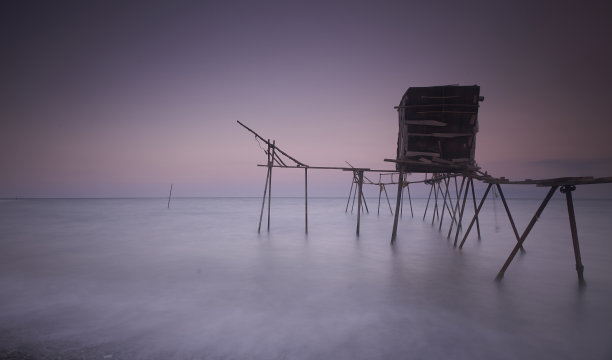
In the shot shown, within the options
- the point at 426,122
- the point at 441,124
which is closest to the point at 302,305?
the point at 426,122

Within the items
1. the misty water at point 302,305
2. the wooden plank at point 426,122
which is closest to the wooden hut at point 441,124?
the wooden plank at point 426,122

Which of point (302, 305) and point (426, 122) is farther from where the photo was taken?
point (426, 122)

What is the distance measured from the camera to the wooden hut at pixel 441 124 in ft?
31.5

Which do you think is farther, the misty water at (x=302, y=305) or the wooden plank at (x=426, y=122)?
the wooden plank at (x=426, y=122)

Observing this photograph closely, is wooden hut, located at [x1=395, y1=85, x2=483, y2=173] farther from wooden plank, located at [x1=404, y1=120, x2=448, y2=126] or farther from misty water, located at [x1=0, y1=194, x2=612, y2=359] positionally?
misty water, located at [x1=0, y1=194, x2=612, y2=359]

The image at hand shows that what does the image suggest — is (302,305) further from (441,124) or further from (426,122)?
(441,124)

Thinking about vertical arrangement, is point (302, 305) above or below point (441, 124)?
below

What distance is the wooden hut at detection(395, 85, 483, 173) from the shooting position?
31.5 feet

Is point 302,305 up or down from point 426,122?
down

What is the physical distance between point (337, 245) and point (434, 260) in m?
3.85

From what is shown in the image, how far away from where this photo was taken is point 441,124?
9695 mm

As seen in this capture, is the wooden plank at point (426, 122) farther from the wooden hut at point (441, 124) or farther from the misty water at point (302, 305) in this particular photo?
the misty water at point (302, 305)

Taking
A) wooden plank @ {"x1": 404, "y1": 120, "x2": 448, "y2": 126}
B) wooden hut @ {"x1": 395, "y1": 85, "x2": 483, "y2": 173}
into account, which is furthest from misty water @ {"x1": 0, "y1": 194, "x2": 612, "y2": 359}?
wooden plank @ {"x1": 404, "y1": 120, "x2": 448, "y2": 126}

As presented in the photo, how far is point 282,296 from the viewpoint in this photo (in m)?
5.57
